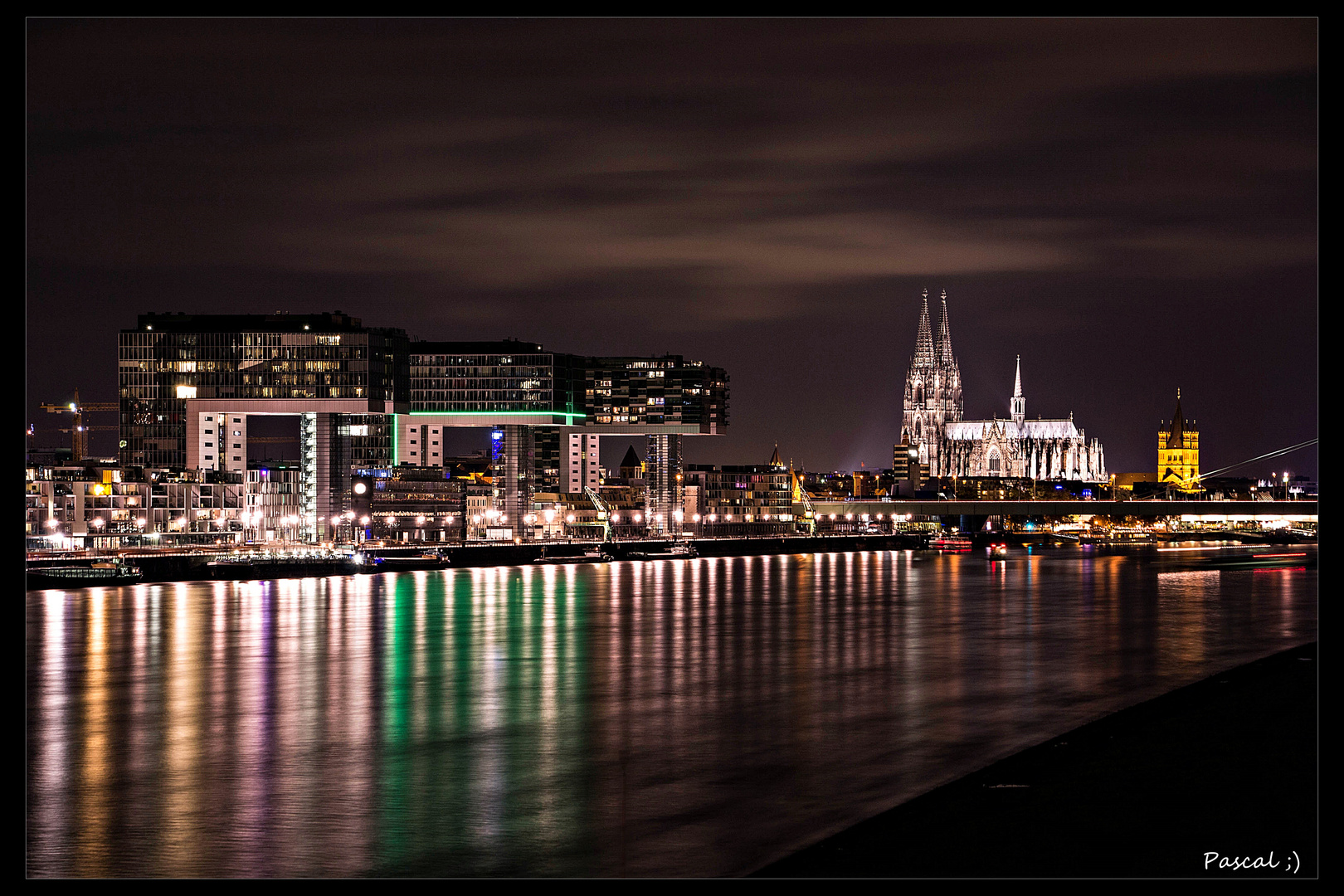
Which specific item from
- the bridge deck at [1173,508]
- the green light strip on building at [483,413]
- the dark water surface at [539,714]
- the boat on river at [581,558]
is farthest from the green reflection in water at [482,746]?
the bridge deck at [1173,508]

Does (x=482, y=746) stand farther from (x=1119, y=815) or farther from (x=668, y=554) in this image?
(x=668, y=554)

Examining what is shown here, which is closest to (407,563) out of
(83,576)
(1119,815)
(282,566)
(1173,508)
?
(282,566)

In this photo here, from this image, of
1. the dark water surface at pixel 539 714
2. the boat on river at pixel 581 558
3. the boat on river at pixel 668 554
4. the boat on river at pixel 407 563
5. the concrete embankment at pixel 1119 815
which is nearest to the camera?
the concrete embankment at pixel 1119 815

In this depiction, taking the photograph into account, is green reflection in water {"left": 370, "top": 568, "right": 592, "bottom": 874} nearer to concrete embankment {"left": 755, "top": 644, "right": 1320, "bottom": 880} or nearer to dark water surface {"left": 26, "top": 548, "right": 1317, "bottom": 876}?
dark water surface {"left": 26, "top": 548, "right": 1317, "bottom": 876}

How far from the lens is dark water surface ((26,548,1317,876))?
78.0ft

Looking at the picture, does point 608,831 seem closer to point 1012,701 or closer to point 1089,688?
point 1012,701

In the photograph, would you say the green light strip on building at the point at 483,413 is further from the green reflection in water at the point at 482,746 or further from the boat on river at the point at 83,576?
the green reflection in water at the point at 482,746

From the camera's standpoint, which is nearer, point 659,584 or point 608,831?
point 608,831

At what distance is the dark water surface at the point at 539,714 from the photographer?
23766mm

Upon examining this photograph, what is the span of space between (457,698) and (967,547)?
14539cm

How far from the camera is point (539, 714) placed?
38594mm

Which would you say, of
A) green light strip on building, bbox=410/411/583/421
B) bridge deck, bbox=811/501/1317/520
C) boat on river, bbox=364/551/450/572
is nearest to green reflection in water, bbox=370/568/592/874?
boat on river, bbox=364/551/450/572
